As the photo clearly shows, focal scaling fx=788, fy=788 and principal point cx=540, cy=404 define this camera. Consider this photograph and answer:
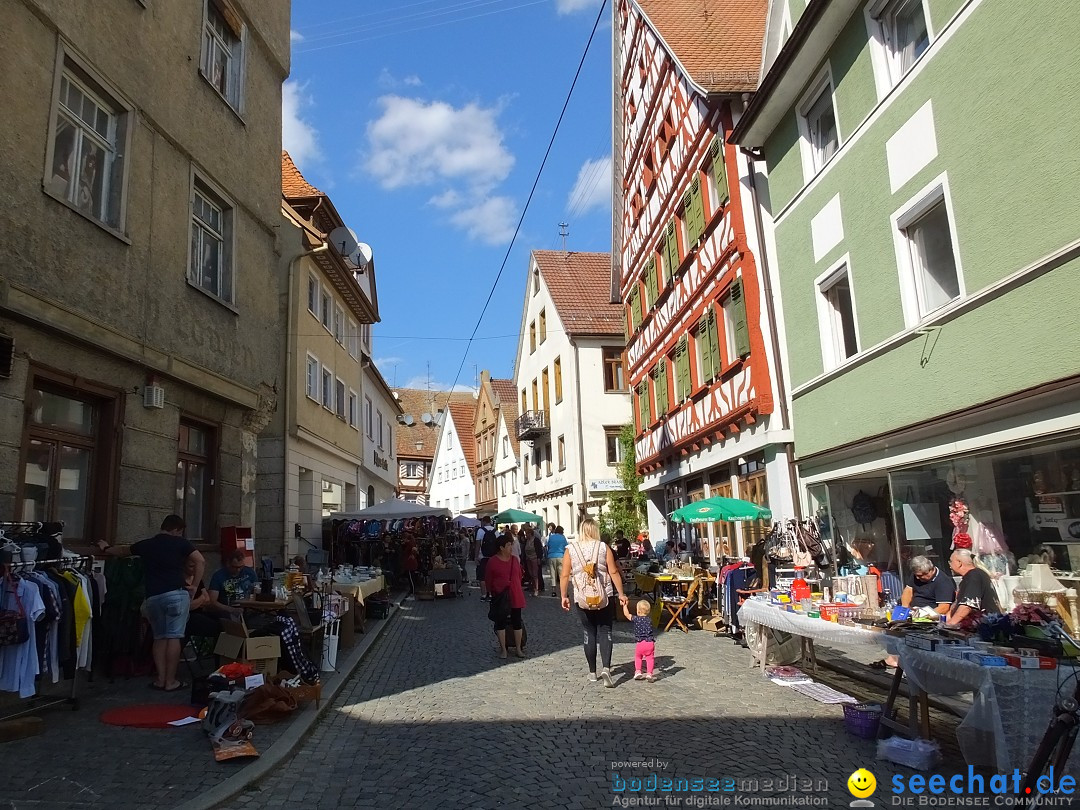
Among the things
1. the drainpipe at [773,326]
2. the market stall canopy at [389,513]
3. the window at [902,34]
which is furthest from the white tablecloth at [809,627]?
the market stall canopy at [389,513]

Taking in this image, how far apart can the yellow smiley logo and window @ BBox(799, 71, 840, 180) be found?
338 inches

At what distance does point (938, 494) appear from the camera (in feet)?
30.0

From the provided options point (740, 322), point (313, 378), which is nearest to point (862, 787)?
point (740, 322)

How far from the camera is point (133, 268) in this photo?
28.7ft

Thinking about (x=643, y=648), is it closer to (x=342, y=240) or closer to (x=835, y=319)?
(x=835, y=319)

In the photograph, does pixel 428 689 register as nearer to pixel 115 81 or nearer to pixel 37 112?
pixel 37 112

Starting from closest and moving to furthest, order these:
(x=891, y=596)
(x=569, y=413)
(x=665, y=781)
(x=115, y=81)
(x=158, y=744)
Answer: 1. (x=665, y=781)
2. (x=158, y=744)
3. (x=115, y=81)
4. (x=891, y=596)
5. (x=569, y=413)

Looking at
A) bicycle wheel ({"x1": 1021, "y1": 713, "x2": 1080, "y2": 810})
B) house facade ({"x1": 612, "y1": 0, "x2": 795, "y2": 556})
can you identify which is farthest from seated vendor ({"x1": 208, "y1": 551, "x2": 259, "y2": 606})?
house facade ({"x1": 612, "y1": 0, "x2": 795, "y2": 556})

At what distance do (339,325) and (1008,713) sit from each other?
20.4 m

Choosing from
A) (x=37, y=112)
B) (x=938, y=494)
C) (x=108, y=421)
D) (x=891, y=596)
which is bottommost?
(x=891, y=596)

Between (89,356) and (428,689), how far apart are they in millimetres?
4827

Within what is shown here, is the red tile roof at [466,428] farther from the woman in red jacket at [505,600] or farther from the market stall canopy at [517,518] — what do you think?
the woman in red jacket at [505,600]

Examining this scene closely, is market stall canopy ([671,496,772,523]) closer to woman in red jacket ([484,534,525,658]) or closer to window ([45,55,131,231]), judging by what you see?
woman in red jacket ([484,534,525,658])

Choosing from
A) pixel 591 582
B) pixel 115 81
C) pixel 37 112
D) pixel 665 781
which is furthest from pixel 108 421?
pixel 665 781
